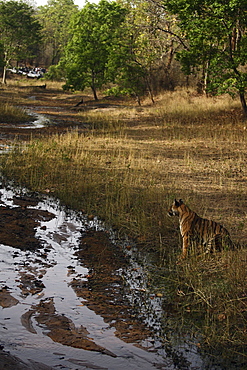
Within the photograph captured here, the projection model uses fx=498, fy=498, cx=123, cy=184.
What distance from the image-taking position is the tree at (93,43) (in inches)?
1674

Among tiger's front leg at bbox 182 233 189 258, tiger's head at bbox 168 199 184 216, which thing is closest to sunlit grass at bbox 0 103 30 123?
tiger's head at bbox 168 199 184 216

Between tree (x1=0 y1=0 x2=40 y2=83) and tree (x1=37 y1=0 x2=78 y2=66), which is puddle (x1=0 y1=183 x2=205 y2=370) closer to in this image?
tree (x1=0 y1=0 x2=40 y2=83)

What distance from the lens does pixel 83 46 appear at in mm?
43656

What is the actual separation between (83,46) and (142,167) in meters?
31.8

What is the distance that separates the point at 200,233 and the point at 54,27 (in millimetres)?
94445

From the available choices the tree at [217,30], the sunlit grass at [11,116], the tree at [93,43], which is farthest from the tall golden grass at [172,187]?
the tree at [93,43]

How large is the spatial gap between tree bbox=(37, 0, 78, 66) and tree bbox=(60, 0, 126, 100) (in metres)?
41.7

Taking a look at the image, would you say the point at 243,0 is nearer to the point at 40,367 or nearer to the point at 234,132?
the point at 234,132

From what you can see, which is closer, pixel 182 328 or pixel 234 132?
pixel 182 328

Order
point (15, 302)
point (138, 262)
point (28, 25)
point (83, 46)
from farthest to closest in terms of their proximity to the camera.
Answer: point (28, 25) → point (83, 46) → point (138, 262) → point (15, 302)

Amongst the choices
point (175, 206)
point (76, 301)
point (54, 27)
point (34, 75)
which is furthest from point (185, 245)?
point (54, 27)

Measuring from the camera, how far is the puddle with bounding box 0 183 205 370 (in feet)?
15.8

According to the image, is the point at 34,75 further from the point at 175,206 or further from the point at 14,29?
the point at 175,206

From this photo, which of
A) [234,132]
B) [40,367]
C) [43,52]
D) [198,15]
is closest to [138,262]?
[40,367]
